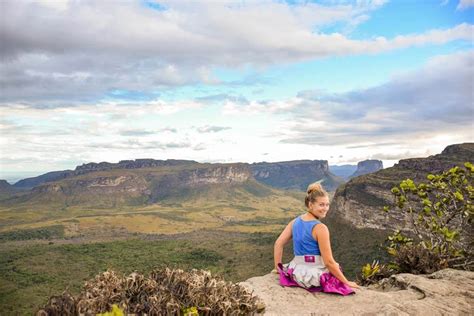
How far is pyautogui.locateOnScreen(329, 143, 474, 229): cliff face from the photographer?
89375 millimetres

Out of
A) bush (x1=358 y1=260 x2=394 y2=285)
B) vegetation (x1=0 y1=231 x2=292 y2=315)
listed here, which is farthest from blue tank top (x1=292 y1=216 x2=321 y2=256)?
vegetation (x1=0 y1=231 x2=292 y2=315)

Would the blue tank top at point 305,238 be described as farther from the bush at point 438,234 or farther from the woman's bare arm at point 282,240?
the bush at point 438,234

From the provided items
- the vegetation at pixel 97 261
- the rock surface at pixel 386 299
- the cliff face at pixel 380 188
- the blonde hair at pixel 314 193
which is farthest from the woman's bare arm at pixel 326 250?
the cliff face at pixel 380 188

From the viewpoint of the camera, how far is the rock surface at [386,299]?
6738mm

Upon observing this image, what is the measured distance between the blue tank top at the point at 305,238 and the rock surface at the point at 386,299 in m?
0.78

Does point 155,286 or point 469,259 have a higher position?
point 155,286

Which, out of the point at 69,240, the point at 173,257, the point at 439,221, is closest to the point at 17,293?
the point at 173,257

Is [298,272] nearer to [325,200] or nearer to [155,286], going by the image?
[325,200]

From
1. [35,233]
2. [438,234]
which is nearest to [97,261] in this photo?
[35,233]

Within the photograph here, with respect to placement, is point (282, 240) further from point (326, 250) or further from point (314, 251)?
point (326, 250)

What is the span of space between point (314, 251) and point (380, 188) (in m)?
93.1

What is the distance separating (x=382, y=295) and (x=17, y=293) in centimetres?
8393

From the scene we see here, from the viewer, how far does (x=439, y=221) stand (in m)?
12.1

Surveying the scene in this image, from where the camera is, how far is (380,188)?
310 ft
